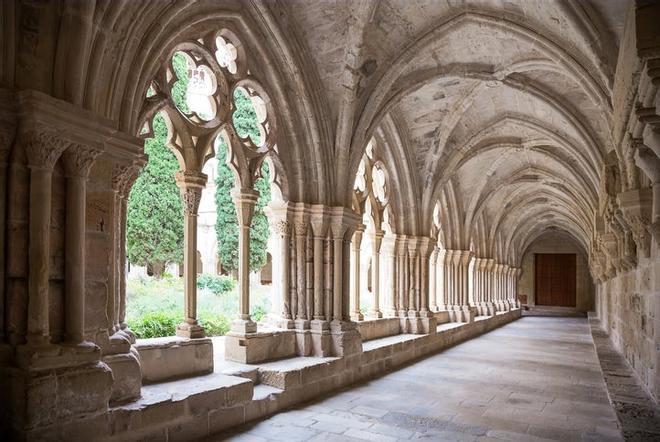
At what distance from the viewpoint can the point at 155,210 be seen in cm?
887

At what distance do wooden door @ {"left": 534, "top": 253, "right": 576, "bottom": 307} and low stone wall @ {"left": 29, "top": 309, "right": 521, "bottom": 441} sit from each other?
23.3 meters

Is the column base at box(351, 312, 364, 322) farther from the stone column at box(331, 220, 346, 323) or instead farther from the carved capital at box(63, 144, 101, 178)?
the carved capital at box(63, 144, 101, 178)

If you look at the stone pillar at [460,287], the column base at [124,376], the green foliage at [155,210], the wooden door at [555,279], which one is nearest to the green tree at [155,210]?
the green foliage at [155,210]

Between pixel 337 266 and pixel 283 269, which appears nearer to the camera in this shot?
pixel 283 269

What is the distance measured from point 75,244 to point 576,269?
28000 mm

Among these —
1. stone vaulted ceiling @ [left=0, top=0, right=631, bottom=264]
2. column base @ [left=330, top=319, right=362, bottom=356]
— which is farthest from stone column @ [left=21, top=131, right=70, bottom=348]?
column base @ [left=330, top=319, right=362, bottom=356]

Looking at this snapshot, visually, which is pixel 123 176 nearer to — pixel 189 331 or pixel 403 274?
pixel 189 331

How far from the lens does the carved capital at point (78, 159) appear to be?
2986 mm

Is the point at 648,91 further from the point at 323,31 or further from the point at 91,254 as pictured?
the point at 323,31

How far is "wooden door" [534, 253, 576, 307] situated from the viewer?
88.6ft

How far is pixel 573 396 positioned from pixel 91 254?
4946mm

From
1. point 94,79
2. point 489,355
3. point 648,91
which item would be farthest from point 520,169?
point 94,79

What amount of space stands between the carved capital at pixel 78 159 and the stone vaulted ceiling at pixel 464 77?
10.3ft

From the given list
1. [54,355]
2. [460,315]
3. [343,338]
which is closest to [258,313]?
[343,338]
